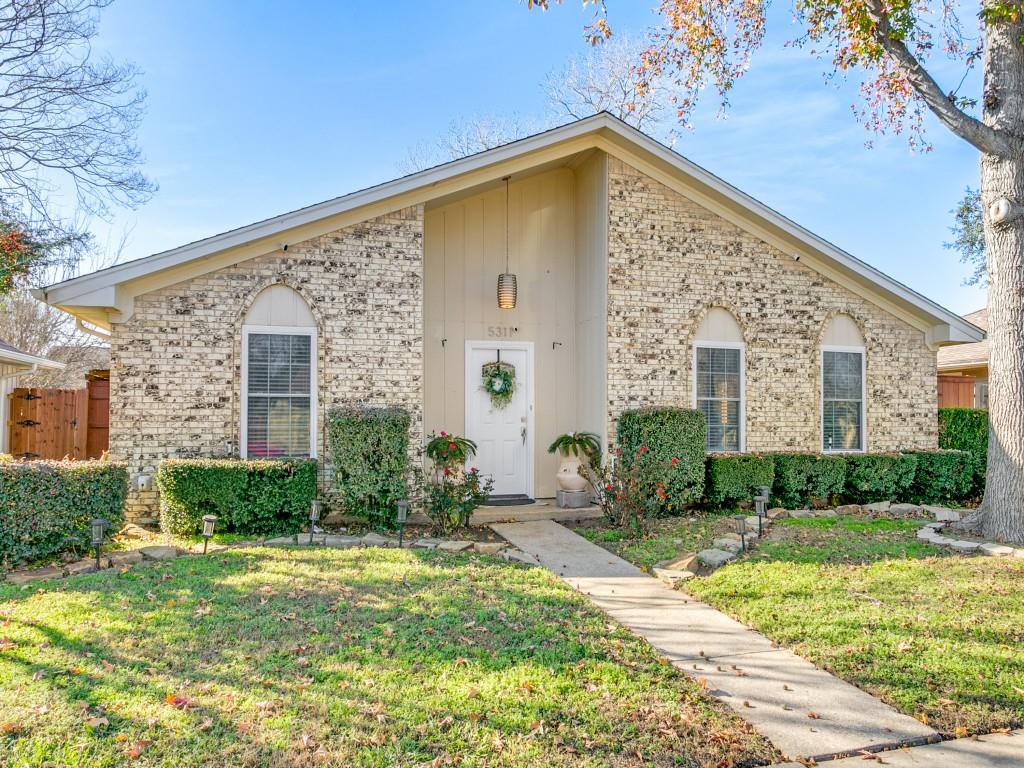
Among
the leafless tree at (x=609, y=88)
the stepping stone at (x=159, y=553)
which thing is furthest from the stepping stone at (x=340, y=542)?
the leafless tree at (x=609, y=88)

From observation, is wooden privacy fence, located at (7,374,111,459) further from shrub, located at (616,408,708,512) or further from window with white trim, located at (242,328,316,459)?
shrub, located at (616,408,708,512)

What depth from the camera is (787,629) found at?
4633 mm

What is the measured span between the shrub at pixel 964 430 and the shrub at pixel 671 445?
17.4 feet

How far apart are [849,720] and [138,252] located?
23.9m

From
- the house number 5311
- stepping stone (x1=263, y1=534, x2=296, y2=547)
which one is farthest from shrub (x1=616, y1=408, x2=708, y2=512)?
stepping stone (x1=263, y1=534, x2=296, y2=547)

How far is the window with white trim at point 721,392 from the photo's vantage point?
33.3 feet

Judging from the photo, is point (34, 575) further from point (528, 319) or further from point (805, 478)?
point (805, 478)

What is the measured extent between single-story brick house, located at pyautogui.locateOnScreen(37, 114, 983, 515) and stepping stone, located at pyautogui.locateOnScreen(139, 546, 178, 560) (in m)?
1.73

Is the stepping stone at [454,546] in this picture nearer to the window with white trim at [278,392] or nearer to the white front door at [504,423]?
the window with white trim at [278,392]

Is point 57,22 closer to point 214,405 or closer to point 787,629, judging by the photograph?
point 214,405

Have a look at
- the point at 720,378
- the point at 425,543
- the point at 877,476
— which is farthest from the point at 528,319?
the point at 877,476

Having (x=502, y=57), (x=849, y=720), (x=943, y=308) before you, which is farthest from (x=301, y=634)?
(x=502, y=57)

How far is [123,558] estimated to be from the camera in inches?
251

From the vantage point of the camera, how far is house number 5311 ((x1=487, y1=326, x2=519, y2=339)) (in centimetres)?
1025
